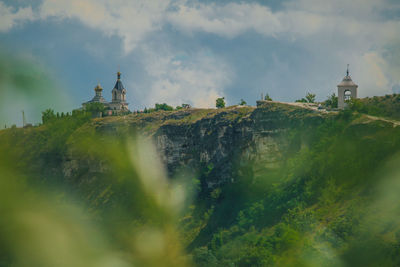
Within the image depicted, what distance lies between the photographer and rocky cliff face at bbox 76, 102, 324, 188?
71.5 metres

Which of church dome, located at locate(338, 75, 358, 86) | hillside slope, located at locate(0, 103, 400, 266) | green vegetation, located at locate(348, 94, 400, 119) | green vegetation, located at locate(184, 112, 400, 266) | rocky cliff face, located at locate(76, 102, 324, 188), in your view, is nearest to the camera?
green vegetation, located at locate(184, 112, 400, 266)

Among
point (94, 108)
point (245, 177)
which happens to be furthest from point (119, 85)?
point (245, 177)

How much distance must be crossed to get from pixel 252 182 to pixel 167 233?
13.8 metres

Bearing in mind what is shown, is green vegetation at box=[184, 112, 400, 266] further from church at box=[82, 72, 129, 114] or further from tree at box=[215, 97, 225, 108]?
church at box=[82, 72, 129, 114]

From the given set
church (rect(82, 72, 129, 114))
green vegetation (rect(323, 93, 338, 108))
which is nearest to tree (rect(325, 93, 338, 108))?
green vegetation (rect(323, 93, 338, 108))

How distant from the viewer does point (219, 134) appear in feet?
260

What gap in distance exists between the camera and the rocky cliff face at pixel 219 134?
7150 cm

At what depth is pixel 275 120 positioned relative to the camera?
72.4 metres

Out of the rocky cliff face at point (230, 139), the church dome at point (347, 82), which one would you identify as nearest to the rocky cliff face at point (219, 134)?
the rocky cliff face at point (230, 139)

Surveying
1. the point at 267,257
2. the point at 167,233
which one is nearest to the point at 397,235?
the point at 267,257

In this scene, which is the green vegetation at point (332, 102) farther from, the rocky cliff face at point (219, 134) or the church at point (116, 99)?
the church at point (116, 99)

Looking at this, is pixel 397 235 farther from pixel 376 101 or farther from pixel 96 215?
pixel 96 215

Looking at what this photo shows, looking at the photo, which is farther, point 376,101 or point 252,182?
point 252,182

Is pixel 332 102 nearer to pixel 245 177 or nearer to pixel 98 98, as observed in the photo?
pixel 245 177
